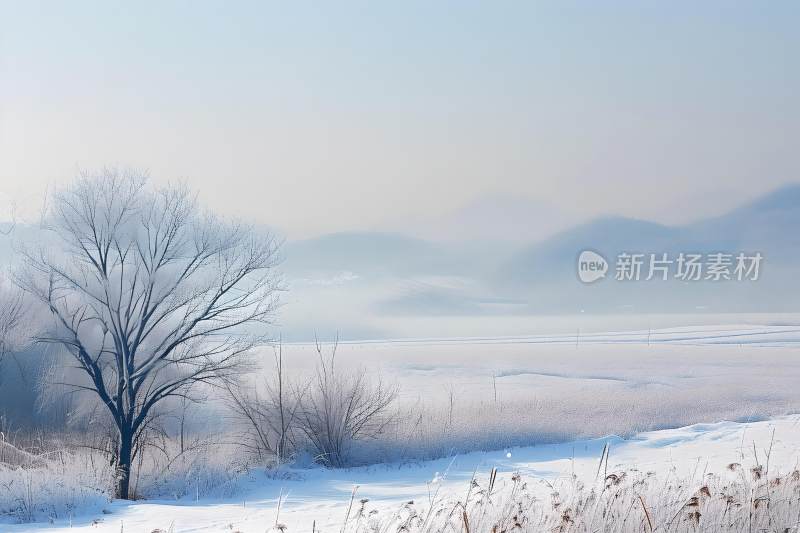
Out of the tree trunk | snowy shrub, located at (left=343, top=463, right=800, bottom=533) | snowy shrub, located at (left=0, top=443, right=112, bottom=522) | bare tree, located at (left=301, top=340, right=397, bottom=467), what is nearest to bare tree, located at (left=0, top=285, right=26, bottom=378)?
the tree trunk

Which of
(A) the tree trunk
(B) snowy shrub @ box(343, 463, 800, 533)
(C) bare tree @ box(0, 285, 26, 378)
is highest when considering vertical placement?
(C) bare tree @ box(0, 285, 26, 378)

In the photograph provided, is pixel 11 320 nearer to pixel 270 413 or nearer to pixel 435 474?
pixel 270 413

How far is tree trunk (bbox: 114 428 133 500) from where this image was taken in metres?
19.4

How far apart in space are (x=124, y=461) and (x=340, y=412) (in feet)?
18.5

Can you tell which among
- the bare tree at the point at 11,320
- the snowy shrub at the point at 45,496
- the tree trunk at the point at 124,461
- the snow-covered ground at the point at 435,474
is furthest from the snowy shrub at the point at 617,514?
the bare tree at the point at 11,320

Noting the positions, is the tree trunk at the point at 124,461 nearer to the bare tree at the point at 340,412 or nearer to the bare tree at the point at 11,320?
the bare tree at the point at 340,412

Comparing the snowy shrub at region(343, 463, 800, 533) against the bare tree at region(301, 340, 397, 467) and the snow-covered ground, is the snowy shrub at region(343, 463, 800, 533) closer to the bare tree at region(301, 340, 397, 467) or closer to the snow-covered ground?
the snow-covered ground

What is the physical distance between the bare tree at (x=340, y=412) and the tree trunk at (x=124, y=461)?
4517mm

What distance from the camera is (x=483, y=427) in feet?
78.8

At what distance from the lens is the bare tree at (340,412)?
22.9 metres

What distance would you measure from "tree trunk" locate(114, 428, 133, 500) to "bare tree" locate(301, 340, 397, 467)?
452cm

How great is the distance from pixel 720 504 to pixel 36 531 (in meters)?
8.10

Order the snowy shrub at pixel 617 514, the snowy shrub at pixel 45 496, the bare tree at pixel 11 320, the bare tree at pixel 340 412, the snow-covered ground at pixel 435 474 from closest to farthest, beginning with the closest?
the snowy shrub at pixel 617 514 → the snow-covered ground at pixel 435 474 → the snowy shrub at pixel 45 496 → the bare tree at pixel 340 412 → the bare tree at pixel 11 320

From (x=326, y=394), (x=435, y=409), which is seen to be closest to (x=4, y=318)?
(x=326, y=394)
